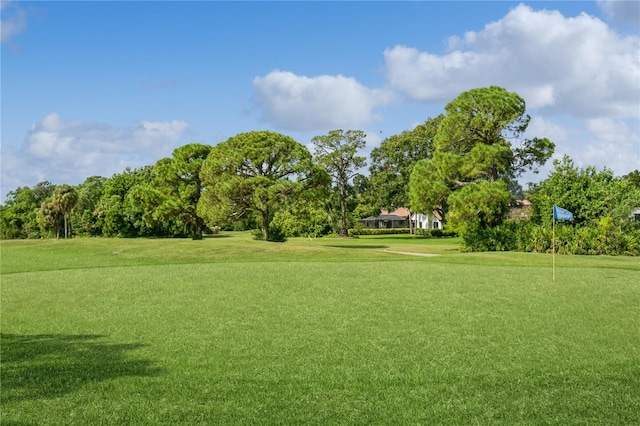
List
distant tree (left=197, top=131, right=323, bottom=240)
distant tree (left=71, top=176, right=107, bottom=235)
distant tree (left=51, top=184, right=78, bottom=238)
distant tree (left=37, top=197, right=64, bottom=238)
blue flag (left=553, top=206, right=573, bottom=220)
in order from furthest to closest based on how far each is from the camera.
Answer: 1. distant tree (left=71, top=176, right=107, bottom=235)
2. distant tree (left=37, top=197, right=64, bottom=238)
3. distant tree (left=51, top=184, right=78, bottom=238)
4. distant tree (left=197, top=131, right=323, bottom=240)
5. blue flag (left=553, top=206, right=573, bottom=220)

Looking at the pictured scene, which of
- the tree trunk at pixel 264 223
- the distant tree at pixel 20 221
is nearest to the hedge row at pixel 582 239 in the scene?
the tree trunk at pixel 264 223

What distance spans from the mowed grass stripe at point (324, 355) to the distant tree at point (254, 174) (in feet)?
89.6

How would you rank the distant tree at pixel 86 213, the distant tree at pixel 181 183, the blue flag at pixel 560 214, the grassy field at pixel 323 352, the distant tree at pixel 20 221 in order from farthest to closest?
1. the distant tree at pixel 20 221
2. the distant tree at pixel 86 213
3. the distant tree at pixel 181 183
4. the blue flag at pixel 560 214
5. the grassy field at pixel 323 352

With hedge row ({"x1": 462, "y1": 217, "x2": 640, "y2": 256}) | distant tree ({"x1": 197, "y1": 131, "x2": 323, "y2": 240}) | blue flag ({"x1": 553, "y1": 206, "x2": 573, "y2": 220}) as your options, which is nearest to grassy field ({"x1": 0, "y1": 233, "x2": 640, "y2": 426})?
blue flag ({"x1": 553, "y1": 206, "x2": 573, "y2": 220})

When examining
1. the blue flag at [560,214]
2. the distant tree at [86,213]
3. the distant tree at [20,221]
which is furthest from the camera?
the distant tree at [20,221]

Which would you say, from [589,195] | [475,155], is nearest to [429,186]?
[475,155]

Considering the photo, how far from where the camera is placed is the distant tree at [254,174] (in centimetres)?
4472

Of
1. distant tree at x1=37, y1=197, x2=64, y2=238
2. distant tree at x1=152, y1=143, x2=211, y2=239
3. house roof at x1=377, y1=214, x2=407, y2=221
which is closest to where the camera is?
distant tree at x1=152, y1=143, x2=211, y2=239

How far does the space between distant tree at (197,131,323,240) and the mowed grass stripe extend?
2730 centimetres

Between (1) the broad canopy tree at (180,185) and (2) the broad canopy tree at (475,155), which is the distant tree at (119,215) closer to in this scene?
(1) the broad canopy tree at (180,185)

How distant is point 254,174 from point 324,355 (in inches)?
1494

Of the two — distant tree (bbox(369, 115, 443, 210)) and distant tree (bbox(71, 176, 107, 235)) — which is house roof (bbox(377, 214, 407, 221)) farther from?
distant tree (bbox(71, 176, 107, 235))

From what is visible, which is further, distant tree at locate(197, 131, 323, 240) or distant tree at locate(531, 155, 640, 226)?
distant tree at locate(197, 131, 323, 240)

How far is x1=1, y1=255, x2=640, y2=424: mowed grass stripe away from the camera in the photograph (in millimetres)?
7008
